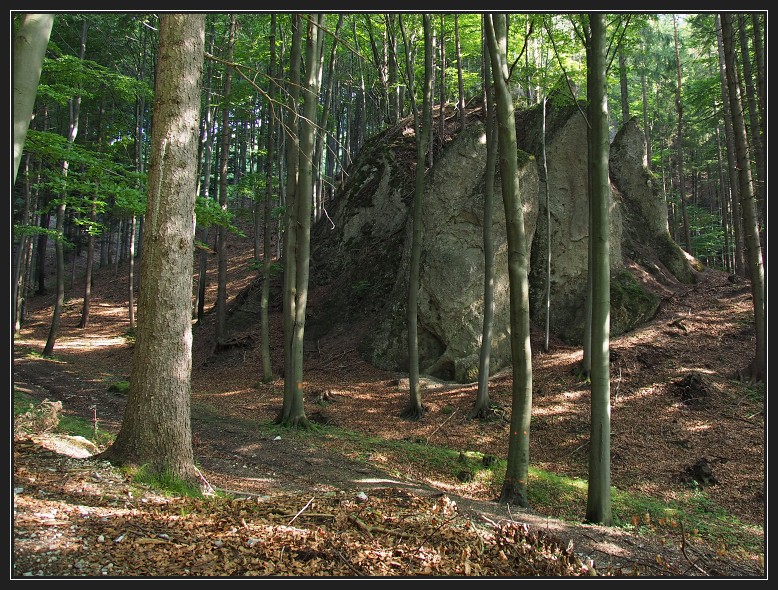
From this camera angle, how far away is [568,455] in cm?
917

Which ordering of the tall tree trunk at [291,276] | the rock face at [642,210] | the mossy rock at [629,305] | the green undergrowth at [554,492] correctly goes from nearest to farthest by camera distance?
1. the green undergrowth at [554,492]
2. the tall tree trunk at [291,276]
3. the mossy rock at [629,305]
4. the rock face at [642,210]

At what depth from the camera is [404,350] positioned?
47.3 feet

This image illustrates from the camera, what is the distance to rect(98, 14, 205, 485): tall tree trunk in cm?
462

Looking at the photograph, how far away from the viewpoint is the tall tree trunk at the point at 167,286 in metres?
4.62

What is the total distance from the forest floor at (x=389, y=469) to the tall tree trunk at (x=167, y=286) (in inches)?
16.1

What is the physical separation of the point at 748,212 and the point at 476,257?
6403 millimetres

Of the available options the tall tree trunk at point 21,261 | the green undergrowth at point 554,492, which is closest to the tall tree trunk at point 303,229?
the green undergrowth at point 554,492

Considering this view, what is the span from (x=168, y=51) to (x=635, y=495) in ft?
28.3

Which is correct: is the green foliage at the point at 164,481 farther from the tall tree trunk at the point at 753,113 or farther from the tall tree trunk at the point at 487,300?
the tall tree trunk at the point at 753,113

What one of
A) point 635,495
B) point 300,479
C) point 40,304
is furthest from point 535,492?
point 40,304

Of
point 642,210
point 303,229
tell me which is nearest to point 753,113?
point 642,210

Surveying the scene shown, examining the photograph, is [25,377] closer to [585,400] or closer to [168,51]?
[168,51]

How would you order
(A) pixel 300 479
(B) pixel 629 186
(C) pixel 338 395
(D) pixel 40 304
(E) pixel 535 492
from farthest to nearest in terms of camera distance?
(D) pixel 40 304
(B) pixel 629 186
(C) pixel 338 395
(E) pixel 535 492
(A) pixel 300 479

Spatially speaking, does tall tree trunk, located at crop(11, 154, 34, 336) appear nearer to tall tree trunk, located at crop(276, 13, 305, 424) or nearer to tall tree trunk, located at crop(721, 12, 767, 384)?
tall tree trunk, located at crop(276, 13, 305, 424)
